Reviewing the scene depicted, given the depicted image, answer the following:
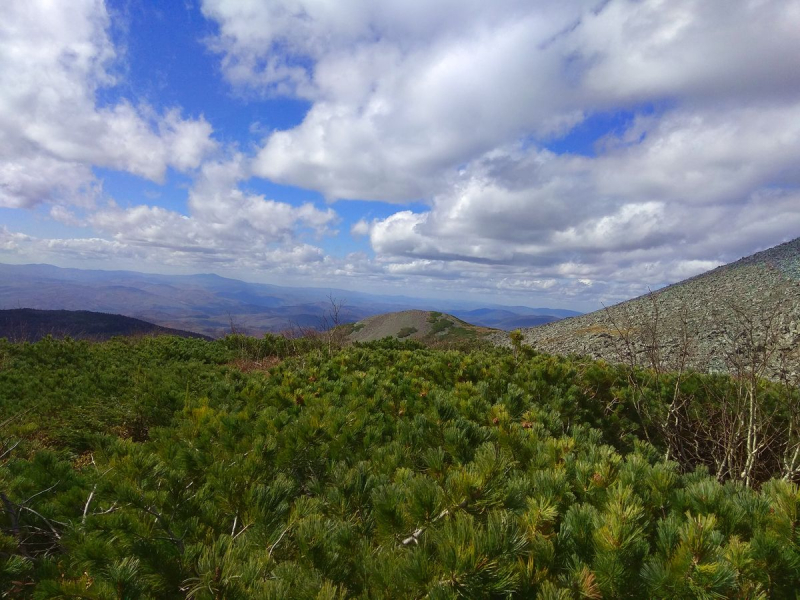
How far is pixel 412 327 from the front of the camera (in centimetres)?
6975

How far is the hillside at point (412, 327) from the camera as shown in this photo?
210 ft

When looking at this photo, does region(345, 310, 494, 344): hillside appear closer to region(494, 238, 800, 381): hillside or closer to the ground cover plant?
region(494, 238, 800, 381): hillside

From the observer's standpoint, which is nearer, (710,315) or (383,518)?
(383,518)

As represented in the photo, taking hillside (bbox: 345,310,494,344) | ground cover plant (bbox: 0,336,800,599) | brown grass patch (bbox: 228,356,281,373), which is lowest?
hillside (bbox: 345,310,494,344)

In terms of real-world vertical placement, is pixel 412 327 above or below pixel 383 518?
below

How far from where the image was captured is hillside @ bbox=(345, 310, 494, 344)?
63.9 m

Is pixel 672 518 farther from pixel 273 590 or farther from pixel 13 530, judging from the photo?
pixel 13 530

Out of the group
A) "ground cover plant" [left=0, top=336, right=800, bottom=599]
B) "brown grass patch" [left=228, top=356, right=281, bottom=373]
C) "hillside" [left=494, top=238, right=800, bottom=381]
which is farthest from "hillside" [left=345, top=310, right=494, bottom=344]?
"ground cover plant" [left=0, top=336, right=800, bottom=599]

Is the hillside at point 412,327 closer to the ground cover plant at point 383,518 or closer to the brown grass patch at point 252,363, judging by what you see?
the brown grass patch at point 252,363

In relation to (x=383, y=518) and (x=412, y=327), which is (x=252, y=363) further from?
(x=412, y=327)

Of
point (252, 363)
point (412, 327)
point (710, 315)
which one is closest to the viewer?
point (252, 363)

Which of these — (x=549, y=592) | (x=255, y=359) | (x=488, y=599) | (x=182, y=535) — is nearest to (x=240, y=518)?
(x=182, y=535)

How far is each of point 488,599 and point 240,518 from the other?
1.66m

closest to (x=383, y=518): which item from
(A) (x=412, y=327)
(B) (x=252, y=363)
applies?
(B) (x=252, y=363)
